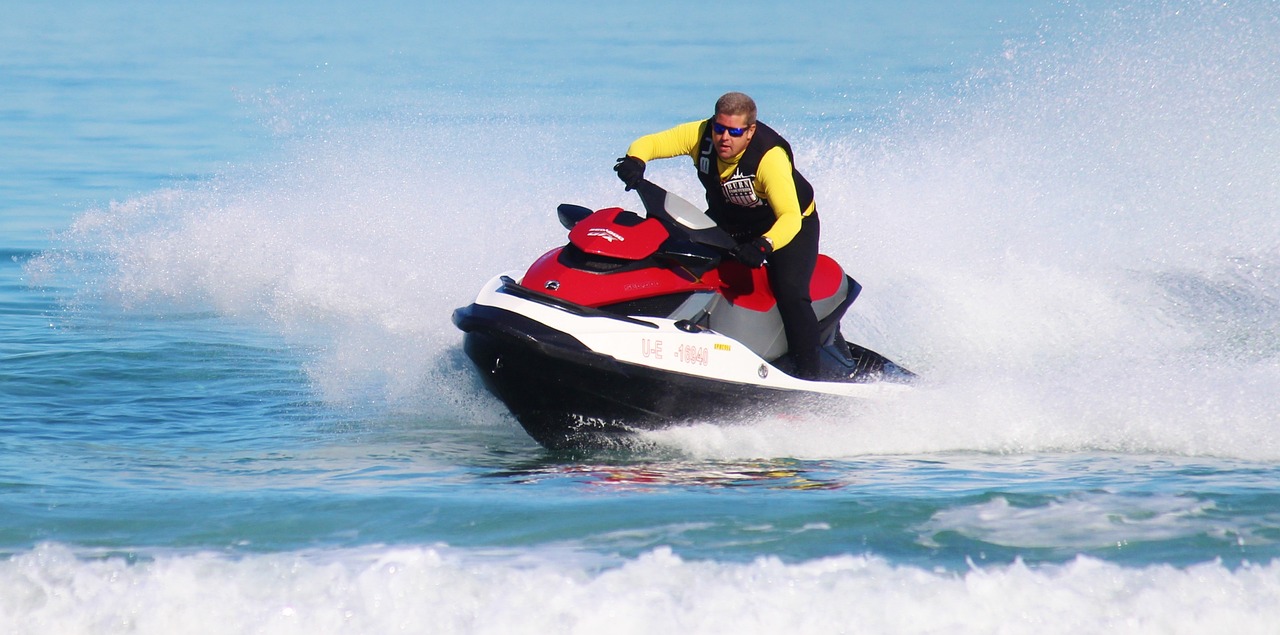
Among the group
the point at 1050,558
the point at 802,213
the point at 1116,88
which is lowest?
the point at 1050,558

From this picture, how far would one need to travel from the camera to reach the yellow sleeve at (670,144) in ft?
20.0

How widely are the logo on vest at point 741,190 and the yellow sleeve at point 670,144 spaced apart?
310 millimetres

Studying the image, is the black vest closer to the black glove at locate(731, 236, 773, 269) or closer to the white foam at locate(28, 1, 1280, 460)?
the black glove at locate(731, 236, 773, 269)

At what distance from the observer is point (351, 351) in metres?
7.25

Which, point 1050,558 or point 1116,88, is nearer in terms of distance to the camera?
point 1050,558

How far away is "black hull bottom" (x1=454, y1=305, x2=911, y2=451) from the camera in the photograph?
5.42 metres

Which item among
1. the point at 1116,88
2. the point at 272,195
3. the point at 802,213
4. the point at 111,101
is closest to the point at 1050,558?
the point at 802,213

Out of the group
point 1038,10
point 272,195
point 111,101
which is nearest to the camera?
point 272,195

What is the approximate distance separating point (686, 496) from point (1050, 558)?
1358mm

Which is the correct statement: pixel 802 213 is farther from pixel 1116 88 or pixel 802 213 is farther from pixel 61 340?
pixel 1116 88

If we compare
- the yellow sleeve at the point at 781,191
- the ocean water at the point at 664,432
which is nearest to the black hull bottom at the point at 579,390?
the ocean water at the point at 664,432

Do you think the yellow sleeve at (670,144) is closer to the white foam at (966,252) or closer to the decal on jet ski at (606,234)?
the decal on jet ski at (606,234)

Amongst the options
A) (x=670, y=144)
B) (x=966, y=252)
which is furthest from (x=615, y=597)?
(x=966, y=252)

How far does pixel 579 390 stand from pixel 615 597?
1.42 m
